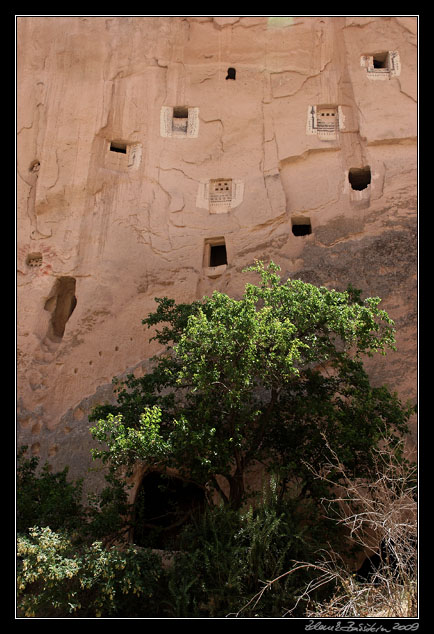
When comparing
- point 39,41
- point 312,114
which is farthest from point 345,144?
point 39,41

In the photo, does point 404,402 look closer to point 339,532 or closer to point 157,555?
point 339,532

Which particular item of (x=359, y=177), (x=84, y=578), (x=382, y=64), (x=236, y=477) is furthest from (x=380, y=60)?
(x=84, y=578)

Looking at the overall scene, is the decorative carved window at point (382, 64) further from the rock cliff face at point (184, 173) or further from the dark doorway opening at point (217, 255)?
the dark doorway opening at point (217, 255)

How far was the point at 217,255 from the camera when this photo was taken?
1427 centimetres

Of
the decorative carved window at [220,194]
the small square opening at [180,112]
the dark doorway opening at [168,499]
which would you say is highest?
the small square opening at [180,112]

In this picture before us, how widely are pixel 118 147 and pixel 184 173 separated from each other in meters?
1.66

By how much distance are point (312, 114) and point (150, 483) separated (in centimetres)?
808

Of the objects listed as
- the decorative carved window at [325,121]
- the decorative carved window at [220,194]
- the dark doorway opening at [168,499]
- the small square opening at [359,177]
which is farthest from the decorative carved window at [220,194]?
the dark doorway opening at [168,499]

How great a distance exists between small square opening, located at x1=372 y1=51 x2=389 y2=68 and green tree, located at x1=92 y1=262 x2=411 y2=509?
6911mm

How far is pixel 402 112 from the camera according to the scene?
45.9 feet

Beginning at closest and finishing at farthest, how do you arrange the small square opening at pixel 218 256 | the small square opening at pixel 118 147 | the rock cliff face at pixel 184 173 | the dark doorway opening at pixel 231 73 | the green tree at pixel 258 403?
the green tree at pixel 258 403
the rock cliff face at pixel 184 173
the small square opening at pixel 218 256
the small square opening at pixel 118 147
the dark doorway opening at pixel 231 73

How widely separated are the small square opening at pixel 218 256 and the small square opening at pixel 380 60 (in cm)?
516

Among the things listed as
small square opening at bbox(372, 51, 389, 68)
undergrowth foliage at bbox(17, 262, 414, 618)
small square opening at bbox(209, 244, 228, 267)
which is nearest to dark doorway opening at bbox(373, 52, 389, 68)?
small square opening at bbox(372, 51, 389, 68)

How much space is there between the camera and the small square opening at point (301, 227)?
1373 cm
